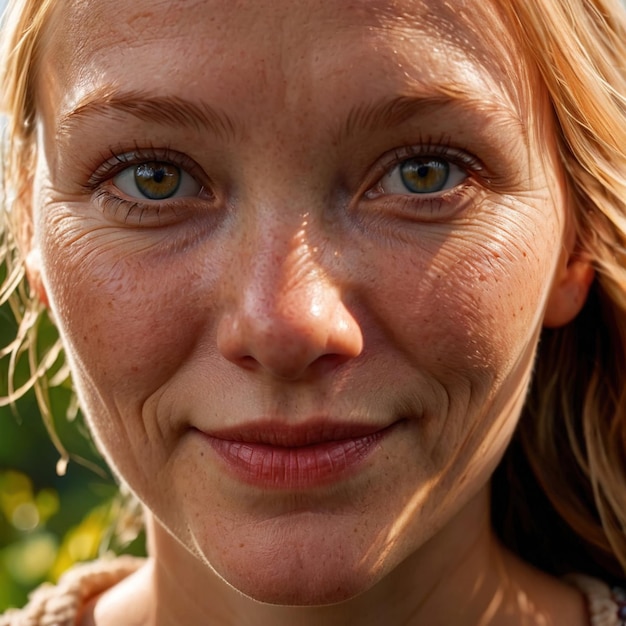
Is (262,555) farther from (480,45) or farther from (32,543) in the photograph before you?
(32,543)

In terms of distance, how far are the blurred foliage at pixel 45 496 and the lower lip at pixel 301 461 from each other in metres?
1.50

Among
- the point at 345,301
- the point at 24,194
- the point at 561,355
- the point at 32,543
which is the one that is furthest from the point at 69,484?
the point at 345,301

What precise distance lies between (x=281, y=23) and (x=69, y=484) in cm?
208

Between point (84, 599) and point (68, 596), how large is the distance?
0.05 metres

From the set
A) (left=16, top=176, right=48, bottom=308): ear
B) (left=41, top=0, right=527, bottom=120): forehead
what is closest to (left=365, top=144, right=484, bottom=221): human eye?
(left=41, top=0, right=527, bottom=120): forehead

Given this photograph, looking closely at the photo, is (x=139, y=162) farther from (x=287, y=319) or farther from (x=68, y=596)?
(x=68, y=596)

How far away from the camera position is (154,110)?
1649 millimetres

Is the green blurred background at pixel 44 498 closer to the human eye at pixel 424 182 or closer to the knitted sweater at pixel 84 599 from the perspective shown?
the knitted sweater at pixel 84 599

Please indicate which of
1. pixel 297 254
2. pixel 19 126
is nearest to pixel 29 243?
pixel 19 126

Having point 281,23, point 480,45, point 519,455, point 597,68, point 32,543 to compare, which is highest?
point 281,23

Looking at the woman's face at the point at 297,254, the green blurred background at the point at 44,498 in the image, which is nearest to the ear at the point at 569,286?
the woman's face at the point at 297,254

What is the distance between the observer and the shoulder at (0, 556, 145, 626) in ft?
7.45

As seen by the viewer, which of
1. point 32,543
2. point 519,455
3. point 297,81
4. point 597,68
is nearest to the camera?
point 297,81

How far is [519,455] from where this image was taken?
8.04ft
